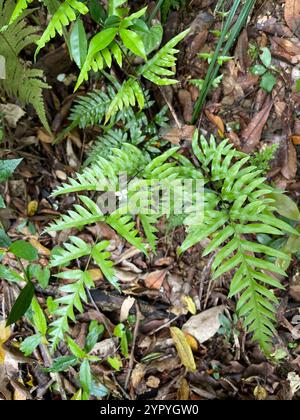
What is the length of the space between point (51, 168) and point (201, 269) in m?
1.06

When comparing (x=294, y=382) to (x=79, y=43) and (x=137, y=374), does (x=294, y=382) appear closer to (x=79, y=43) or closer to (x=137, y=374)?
(x=137, y=374)

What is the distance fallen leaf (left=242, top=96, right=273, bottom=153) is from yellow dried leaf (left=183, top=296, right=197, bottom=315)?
84 centimetres

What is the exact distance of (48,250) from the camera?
7.32 feet

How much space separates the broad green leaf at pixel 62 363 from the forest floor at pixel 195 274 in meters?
0.16

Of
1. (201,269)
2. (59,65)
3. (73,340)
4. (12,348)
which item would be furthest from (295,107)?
(12,348)

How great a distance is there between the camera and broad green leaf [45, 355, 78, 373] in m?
1.90

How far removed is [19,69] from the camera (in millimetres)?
1962

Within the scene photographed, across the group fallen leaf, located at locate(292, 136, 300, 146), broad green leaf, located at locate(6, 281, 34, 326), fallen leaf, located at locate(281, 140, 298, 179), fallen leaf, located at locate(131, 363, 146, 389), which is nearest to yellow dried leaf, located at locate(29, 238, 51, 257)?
broad green leaf, located at locate(6, 281, 34, 326)

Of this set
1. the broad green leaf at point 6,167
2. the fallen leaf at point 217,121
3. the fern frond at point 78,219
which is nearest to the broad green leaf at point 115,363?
the fern frond at point 78,219

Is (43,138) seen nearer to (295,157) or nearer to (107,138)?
(107,138)

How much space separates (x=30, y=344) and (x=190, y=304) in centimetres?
85

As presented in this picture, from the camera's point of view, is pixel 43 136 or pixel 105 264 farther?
pixel 43 136

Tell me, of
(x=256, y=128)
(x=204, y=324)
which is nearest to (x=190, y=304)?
(x=204, y=324)

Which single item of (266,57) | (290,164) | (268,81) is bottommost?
(290,164)
